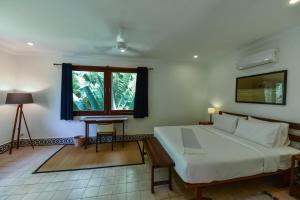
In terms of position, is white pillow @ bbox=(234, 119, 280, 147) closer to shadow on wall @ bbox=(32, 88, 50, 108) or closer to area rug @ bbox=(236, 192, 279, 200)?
area rug @ bbox=(236, 192, 279, 200)

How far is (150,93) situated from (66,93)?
2.38 m

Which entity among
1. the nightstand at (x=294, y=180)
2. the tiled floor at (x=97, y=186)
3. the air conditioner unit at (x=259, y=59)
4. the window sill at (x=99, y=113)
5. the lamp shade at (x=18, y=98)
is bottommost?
the tiled floor at (x=97, y=186)

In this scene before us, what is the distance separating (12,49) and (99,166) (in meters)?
3.60

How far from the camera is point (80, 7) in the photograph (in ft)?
6.28

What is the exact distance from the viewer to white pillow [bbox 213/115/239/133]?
323 cm

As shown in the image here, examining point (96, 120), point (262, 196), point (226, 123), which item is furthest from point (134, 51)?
point (262, 196)

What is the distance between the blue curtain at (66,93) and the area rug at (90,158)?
89 cm

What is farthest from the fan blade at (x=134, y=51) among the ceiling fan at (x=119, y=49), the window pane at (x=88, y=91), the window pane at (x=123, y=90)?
the window pane at (x=88, y=91)

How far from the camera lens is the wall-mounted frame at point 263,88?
2670 millimetres

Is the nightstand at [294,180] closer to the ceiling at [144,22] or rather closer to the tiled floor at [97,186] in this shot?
the tiled floor at [97,186]

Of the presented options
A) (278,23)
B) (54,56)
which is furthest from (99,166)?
(278,23)

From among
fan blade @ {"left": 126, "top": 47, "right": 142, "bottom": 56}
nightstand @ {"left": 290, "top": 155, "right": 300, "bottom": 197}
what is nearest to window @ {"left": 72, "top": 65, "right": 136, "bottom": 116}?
fan blade @ {"left": 126, "top": 47, "right": 142, "bottom": 56}

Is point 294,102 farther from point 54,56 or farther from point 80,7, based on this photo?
point 54,56

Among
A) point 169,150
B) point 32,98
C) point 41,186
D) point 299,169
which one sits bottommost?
point 41,186
